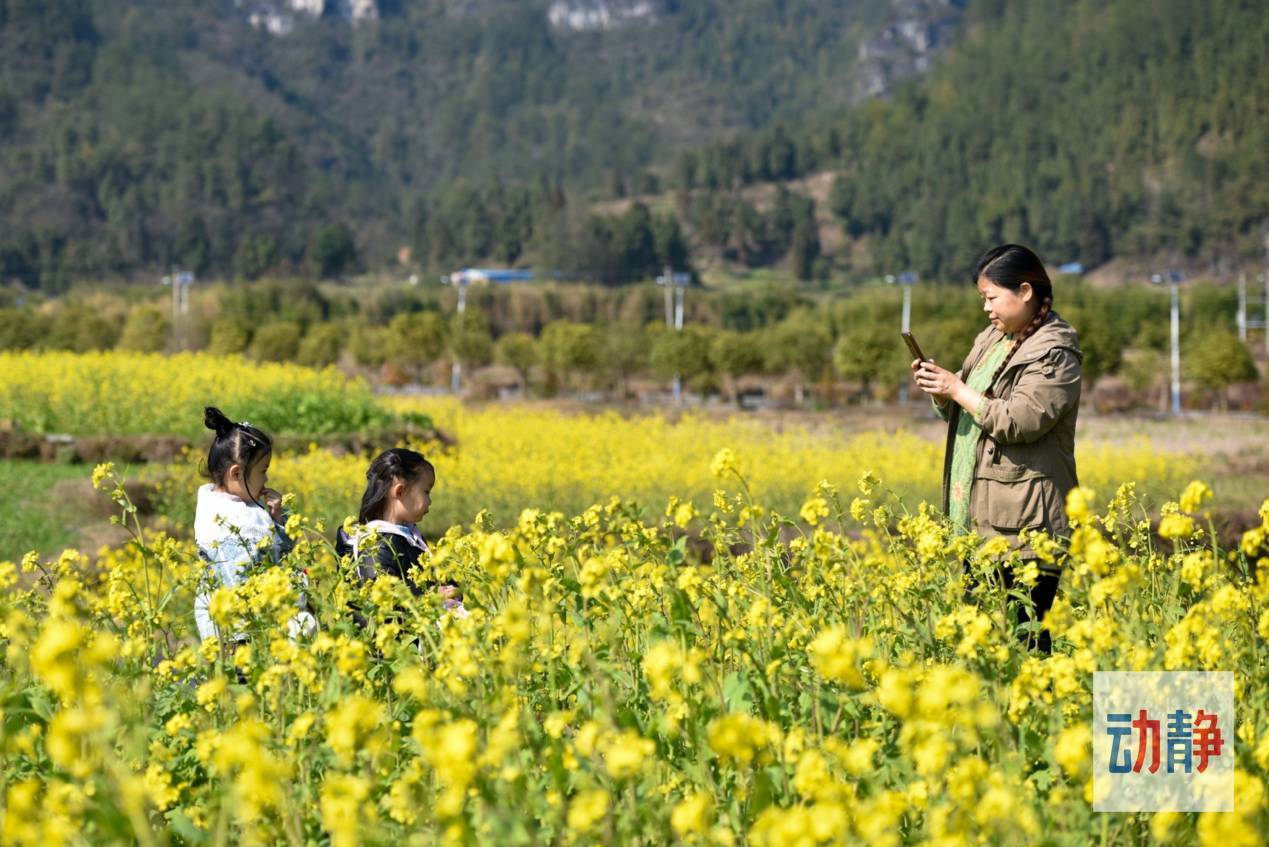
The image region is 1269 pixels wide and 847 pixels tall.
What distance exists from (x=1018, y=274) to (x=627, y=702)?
171 cm

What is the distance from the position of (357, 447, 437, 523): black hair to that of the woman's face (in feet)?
5.69

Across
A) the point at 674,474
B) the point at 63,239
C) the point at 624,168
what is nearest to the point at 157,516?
the point at 674,474

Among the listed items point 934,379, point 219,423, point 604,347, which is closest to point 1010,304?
point 934,379

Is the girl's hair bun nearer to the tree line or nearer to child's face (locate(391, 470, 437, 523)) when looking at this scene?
child's face (locate(391, 470, 437, 523))

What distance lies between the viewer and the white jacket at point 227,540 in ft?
11.7

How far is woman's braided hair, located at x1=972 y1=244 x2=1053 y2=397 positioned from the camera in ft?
12.3

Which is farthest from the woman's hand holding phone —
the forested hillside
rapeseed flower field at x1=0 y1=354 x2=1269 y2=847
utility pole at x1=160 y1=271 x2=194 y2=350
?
the forested hillside

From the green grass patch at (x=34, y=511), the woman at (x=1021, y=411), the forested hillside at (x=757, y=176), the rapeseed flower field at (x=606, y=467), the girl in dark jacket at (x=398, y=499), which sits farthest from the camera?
the forested hillside at (x=757, y=176)

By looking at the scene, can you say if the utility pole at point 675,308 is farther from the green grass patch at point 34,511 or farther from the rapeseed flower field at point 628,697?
the rapeseed flower field at point 628,697

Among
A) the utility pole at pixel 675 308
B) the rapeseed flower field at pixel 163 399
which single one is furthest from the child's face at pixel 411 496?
the utility pole at pixel 675 308

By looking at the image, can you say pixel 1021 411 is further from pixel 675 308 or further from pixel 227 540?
pixel 675 308

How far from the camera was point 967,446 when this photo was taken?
12.9ft

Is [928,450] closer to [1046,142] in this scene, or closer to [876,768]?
[876,768]

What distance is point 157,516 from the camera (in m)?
9.20
